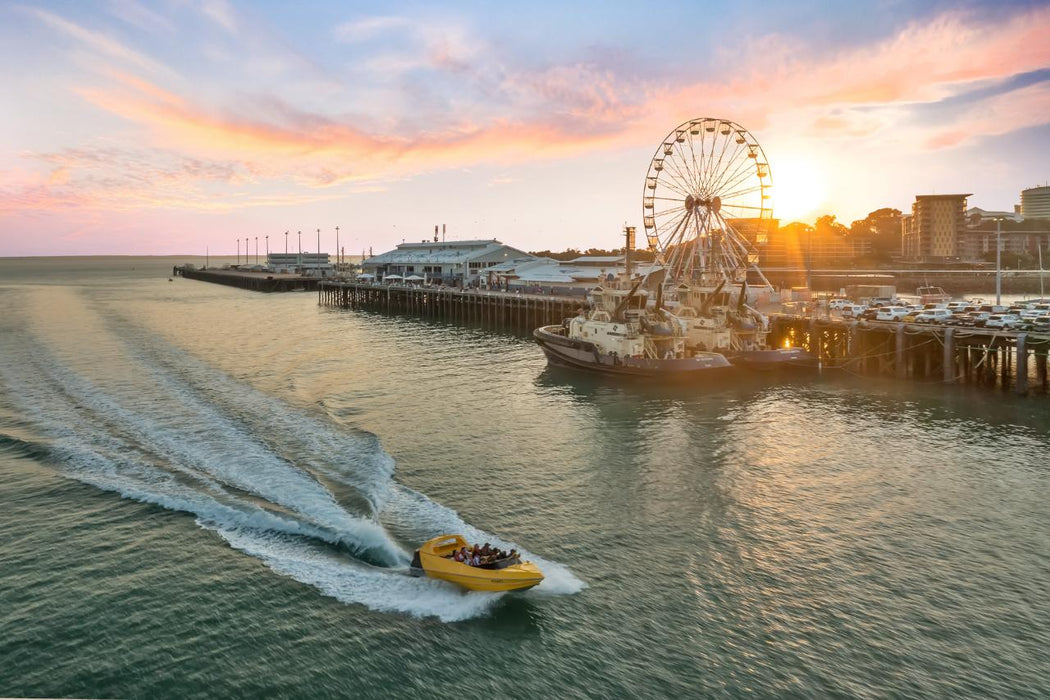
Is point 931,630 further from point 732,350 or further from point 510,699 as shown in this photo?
point 732,350

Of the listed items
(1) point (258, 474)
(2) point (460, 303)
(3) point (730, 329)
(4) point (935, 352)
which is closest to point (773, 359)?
(3) point (730, 329)

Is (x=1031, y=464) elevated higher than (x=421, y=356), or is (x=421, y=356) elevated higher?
(x=421, y=356)

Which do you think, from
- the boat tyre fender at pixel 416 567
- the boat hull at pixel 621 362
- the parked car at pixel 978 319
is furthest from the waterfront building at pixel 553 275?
the boat tyre fender at pixel 416 567

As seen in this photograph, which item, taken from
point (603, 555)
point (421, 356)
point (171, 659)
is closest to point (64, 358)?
point (421, 356)

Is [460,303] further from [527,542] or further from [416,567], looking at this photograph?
[416,567]

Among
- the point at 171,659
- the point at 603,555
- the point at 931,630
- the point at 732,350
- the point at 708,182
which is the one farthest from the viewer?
the point at 708,182

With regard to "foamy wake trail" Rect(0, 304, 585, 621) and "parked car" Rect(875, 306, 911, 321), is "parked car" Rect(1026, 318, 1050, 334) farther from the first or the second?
"foamy wake trail" Rect(0, 304, 585, 621)
